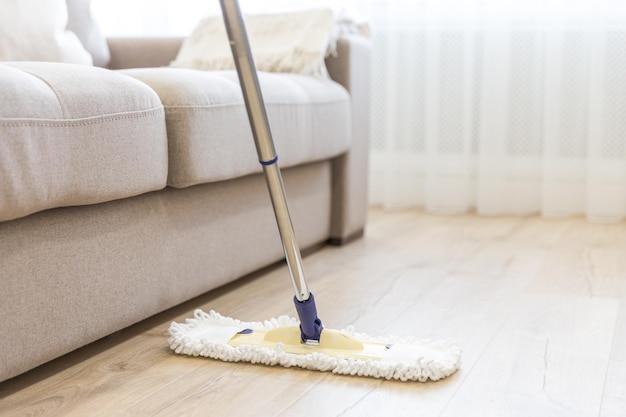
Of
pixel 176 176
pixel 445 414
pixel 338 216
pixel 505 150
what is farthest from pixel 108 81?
pixel 505 150

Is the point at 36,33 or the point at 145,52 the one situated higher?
the point at 36,33

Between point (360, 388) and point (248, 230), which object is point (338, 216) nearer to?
point (248, 230)

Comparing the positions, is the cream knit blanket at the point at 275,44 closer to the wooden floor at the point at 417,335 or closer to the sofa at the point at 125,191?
the sofa at the point at 125,191

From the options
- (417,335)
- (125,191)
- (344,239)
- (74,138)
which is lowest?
(344,239)

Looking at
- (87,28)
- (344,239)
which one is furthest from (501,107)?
(87,28)

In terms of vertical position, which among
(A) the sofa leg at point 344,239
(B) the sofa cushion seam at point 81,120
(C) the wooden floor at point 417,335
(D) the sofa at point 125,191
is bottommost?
(A) the sofa leg at point 344,239

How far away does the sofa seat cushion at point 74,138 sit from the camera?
1032mm

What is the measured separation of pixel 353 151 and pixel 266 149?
109 cm

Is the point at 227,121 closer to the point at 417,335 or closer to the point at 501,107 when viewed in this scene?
Answer: the point at 417,335

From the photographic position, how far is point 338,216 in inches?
86.1

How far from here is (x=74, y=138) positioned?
44.9 inches

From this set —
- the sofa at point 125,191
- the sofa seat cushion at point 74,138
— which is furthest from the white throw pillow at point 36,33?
the sofa seat cushion at point 74,138

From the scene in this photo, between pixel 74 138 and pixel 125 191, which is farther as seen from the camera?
pixel 125 191

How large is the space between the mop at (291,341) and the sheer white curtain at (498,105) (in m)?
1.54
